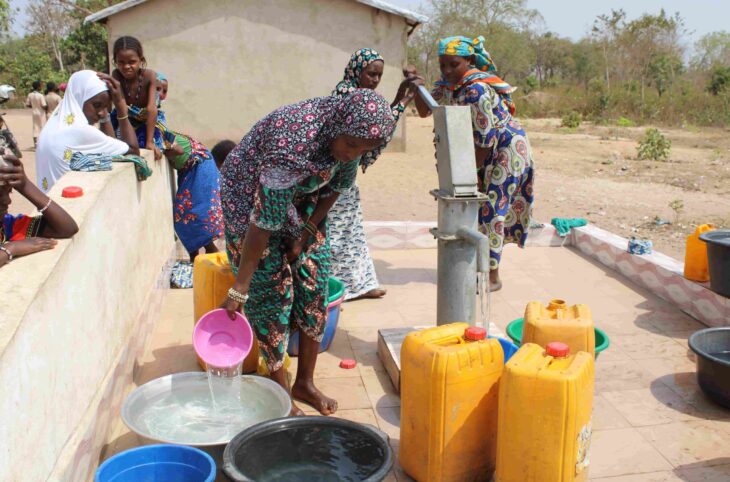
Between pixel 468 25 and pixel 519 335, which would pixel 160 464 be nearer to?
pixel 519 335

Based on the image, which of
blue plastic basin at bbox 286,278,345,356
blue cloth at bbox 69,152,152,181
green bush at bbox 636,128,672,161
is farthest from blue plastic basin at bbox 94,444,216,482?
green bush at bbox 636,128,672,161

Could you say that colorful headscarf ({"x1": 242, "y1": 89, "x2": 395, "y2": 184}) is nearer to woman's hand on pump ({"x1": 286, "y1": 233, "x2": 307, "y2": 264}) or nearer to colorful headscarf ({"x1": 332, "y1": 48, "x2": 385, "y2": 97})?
woman's hand on pump ({"x1": 286, "y1": 233, "x2": 307, "y2": 264})

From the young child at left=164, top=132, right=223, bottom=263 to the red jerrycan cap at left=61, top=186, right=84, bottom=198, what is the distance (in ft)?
7.45

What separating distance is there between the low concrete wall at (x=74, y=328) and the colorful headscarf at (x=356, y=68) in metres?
1.32

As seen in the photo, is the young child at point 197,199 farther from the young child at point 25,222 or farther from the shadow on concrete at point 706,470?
the shadow on concrete at point 706,470

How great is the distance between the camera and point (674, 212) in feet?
29.9

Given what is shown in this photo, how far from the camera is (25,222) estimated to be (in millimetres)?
2705

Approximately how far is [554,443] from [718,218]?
7.58 m

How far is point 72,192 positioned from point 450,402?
6.14 ft

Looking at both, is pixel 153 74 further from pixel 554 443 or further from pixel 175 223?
pixel 554 443

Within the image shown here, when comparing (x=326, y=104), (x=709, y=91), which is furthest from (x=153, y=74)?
(x=709, y=91)

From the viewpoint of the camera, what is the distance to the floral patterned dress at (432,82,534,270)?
450 centimetres

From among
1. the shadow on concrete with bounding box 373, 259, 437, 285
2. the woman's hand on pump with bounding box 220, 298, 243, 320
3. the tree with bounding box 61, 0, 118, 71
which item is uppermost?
A: the tree with bounding box 61, 0, 118, 71

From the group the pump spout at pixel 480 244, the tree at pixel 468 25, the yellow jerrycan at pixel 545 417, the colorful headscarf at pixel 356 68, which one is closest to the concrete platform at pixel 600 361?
the yellow jerrycan at pixel 545 417
